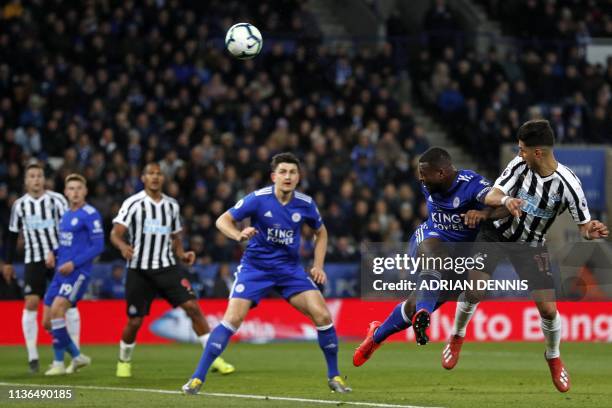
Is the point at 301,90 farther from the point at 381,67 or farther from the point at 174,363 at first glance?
the point at 174,363

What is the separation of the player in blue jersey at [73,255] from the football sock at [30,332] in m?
0.32

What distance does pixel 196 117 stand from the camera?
74.5 ft

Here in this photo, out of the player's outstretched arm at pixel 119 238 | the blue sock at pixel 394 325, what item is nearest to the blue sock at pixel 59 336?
the player's outstretched arm at pixel 119 238

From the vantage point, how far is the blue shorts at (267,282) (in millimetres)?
11352

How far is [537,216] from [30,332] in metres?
6.76

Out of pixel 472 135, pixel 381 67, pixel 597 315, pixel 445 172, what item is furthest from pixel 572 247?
pixel 445 172

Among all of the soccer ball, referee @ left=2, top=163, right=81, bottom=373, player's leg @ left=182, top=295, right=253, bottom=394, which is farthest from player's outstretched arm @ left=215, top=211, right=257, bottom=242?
referee @ left=2, top=163, right=81, bottom=373

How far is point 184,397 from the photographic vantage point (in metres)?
10.9

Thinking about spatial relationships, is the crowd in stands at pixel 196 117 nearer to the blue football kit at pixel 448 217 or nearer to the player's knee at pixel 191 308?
the player's knee at pixel 191 308

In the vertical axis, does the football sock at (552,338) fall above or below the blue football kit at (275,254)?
below

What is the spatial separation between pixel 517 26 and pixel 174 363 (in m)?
15.9

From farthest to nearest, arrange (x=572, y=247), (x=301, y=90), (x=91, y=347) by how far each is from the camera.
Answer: (x=301, y=90) < (x=572, y=247) < (x=91, y=347)

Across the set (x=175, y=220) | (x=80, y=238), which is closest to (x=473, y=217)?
(x=175, y=220)

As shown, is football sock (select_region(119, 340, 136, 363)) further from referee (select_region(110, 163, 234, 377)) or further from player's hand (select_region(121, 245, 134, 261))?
player's hand (select_region(121, 245, 134, 261))
